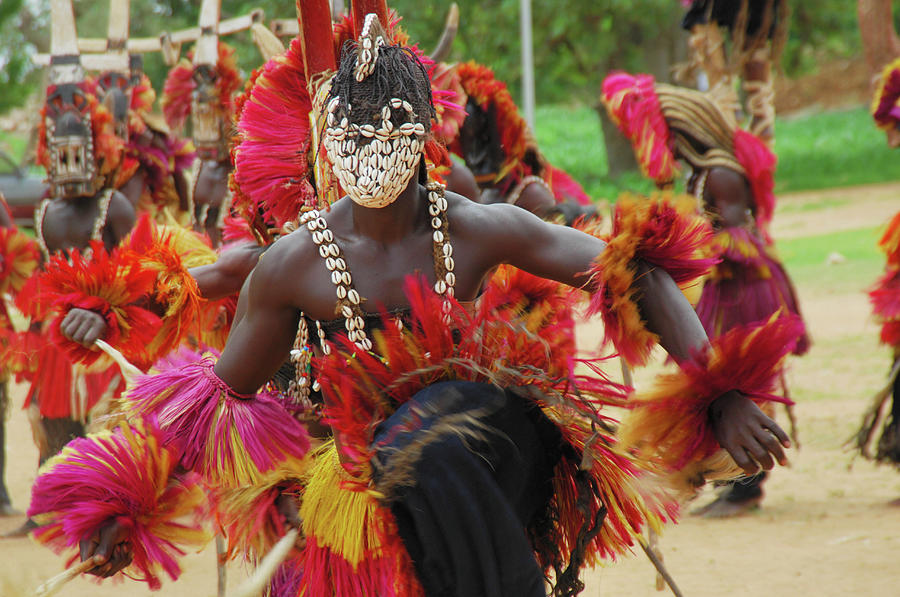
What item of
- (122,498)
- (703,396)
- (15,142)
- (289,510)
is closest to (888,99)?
(703,396)

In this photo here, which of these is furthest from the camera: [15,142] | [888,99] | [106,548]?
[15,142]

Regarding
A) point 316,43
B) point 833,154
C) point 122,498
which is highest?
point 316,43

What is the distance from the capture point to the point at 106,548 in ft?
8.68

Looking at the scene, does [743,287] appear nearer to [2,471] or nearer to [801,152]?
[2,471]

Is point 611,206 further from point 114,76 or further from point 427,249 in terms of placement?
point 114,76

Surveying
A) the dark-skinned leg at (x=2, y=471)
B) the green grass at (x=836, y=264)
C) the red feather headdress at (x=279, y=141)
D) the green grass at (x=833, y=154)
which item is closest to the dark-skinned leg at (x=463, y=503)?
the red feather headdress at (x=279, y=141)

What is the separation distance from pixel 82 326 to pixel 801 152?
27.1m

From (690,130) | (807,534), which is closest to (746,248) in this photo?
(690,130)

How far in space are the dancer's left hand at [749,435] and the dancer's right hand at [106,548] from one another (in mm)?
1472

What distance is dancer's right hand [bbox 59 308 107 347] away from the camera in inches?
125

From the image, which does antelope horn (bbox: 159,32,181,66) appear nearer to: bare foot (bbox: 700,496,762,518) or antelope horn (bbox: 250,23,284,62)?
antelope horn (bbox: 250,23,284,62)

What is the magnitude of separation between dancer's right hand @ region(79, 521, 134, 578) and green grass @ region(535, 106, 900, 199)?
50.4 feet

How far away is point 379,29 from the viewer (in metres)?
2.68

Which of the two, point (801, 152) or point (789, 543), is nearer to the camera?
point (789, 543)
